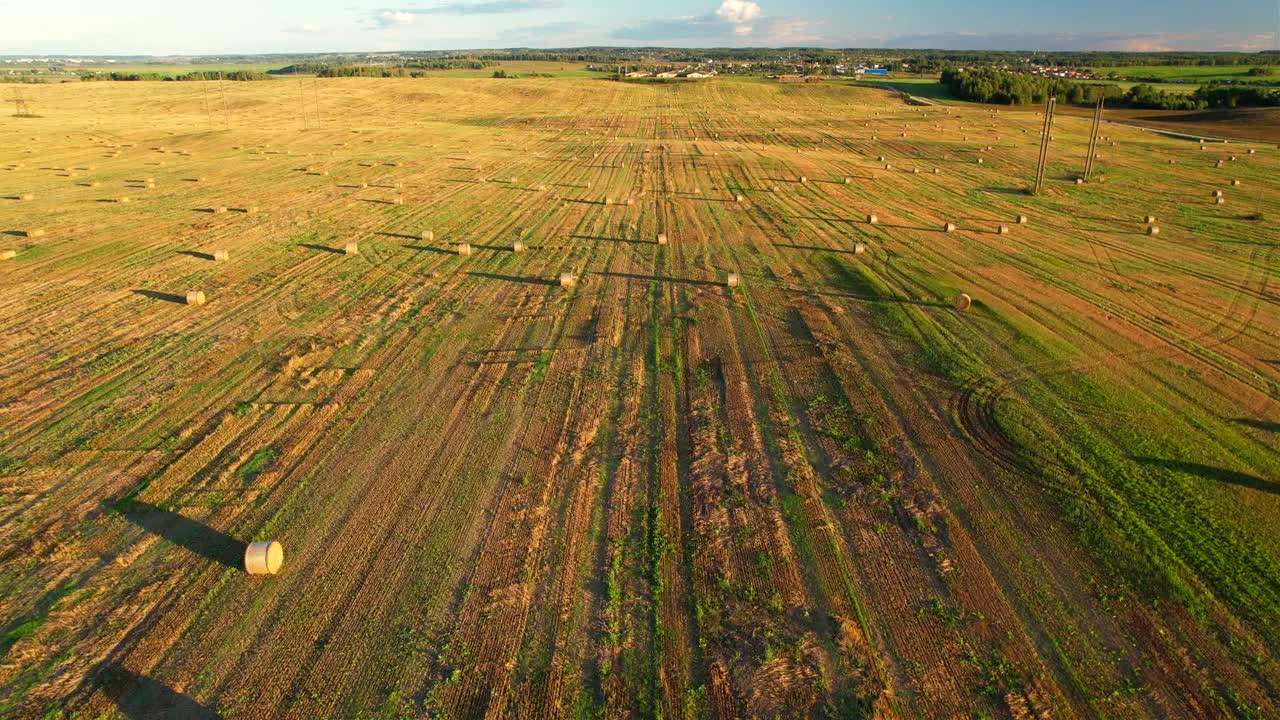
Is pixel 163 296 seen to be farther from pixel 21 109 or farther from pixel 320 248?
pixel 21 109

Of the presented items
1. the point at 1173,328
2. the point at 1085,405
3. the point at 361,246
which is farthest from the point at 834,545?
the point at 361,246

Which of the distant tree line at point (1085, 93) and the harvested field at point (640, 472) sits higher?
the distant tree line at point (1085, 93)

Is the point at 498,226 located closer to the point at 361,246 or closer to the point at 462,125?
the point at 361,246

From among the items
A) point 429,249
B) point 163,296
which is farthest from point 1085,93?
point 163,296

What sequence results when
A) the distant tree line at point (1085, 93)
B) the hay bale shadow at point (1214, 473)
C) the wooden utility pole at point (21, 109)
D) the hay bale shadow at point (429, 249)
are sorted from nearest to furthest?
the hay bale shadow at point (1214, 473) < the hay bale shadow at point (429, 249) < the wooden utility pole at point (21, 109) < the distant tree line at point (1085, 93)

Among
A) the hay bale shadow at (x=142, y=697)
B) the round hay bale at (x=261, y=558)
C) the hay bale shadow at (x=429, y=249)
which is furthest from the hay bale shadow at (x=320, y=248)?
the hay bale shadow at (x=142, y=697)

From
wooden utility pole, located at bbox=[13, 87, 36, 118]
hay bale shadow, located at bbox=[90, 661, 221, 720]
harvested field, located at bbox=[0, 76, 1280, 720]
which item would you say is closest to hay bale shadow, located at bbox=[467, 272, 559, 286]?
harvested field, located at bbox=[0, 76, 1280, 720]

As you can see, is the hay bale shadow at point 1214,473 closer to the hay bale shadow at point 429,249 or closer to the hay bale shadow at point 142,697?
the hay bale shadow at point 142,697
